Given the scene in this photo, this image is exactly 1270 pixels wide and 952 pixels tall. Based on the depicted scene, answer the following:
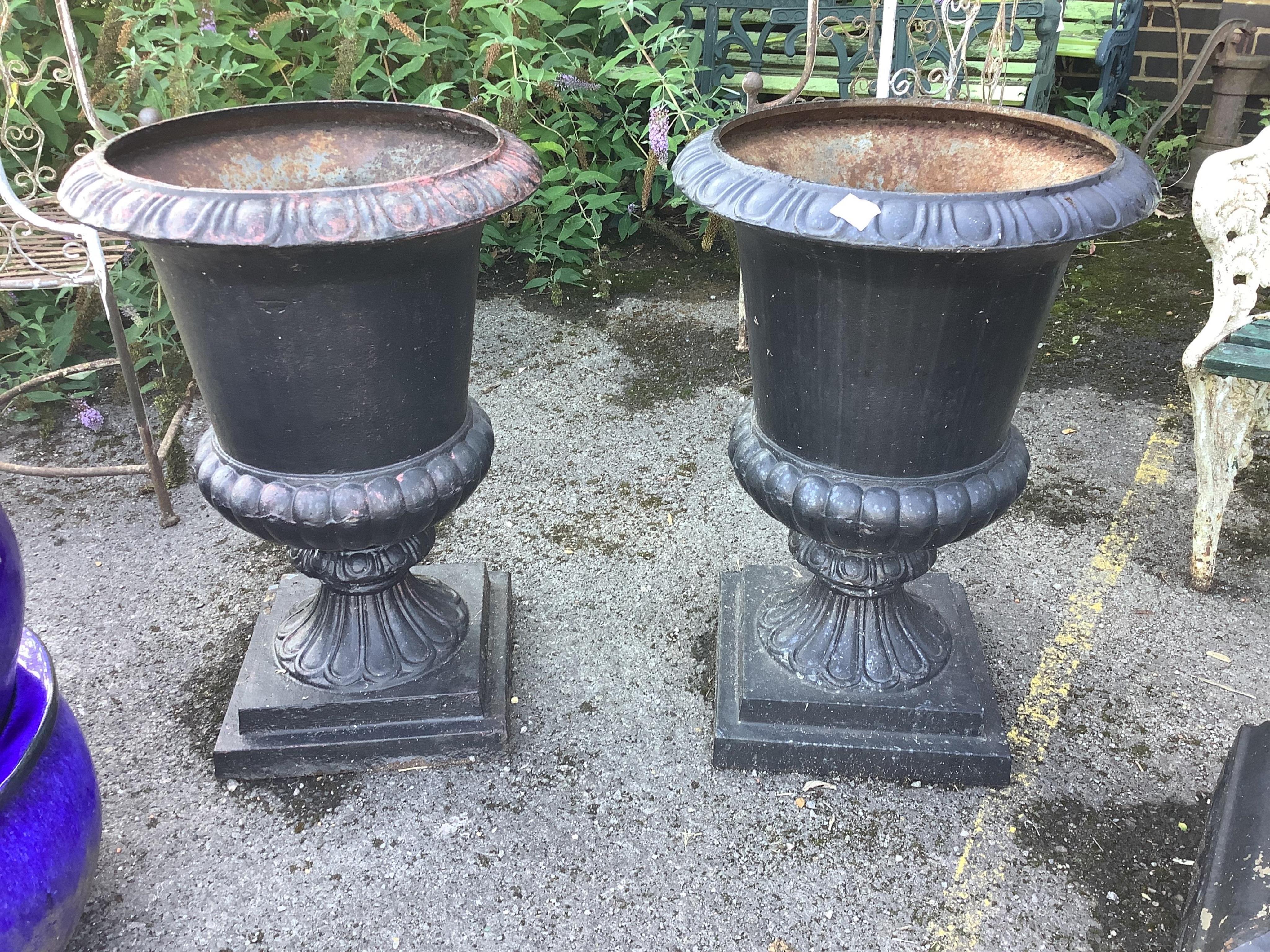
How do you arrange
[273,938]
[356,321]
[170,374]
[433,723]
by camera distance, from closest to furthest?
[356,321] → [273,938] → [433,723] → [170,374]

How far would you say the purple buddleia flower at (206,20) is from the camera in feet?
9.91

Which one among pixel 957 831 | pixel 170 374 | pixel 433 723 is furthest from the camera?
pixel 170 374

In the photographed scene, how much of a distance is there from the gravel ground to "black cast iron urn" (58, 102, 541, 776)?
0.63 feet

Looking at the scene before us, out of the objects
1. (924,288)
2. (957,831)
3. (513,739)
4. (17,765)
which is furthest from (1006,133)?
(17,765)

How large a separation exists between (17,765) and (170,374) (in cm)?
219

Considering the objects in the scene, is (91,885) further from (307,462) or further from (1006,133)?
(1006,133)

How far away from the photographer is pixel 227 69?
300 centimetres

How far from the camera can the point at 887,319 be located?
1.48 m

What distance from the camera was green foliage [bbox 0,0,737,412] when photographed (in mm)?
3080

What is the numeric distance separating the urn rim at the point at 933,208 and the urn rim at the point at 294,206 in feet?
1.11

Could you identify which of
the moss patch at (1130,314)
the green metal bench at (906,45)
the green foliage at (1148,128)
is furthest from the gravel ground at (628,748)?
the green foliage at (1148,128)

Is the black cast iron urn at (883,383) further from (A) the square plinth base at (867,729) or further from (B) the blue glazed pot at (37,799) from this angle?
(B) the blue glazed pot at (37,799)

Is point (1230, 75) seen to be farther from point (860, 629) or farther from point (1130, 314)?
point (860, 629)

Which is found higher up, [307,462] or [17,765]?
[307,462]
